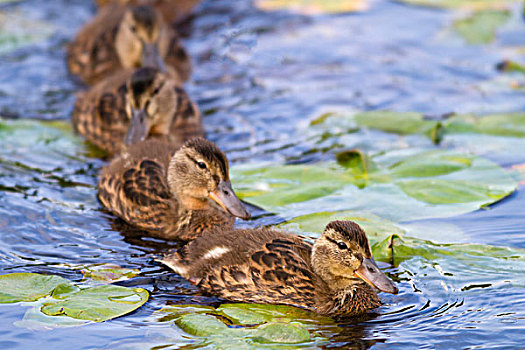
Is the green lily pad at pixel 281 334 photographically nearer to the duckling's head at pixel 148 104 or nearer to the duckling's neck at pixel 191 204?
the duckling's neck at pixel 191 204

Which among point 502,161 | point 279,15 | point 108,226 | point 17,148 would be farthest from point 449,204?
point 279,15

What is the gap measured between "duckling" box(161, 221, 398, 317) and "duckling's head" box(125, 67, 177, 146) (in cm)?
246

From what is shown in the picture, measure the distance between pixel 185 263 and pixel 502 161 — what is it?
3.25 meters

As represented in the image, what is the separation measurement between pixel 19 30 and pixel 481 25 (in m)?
6.45

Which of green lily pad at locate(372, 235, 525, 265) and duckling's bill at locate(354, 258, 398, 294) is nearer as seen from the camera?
duckling's bill at locate(354, 258, 398, 294)

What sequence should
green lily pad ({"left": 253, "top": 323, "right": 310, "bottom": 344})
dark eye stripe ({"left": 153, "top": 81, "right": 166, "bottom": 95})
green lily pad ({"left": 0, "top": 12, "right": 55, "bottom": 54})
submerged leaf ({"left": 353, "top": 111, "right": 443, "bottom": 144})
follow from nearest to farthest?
green lily pad ({"left": 253, "top": 323, "right": 310, "bottom": 344}) → dark eye stripe ({"left": 153, "top": 81, "right": 166, "bottom": 95}) → submerged leaf ({"left": 353, "top": 111, "right": 443, "bottom": 144}) → green lily pad ({"left": 0, "top": 12, "right": 55, "bottom": 54})

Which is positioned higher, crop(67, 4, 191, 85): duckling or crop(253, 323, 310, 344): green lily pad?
crop(67, 4, 191, 85): duckling

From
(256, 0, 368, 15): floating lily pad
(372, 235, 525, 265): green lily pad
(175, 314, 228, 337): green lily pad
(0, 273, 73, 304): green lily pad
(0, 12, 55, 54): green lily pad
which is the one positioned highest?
(0, 12, 55, 54): green lily pad

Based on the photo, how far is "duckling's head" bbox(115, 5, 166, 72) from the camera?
369 inches

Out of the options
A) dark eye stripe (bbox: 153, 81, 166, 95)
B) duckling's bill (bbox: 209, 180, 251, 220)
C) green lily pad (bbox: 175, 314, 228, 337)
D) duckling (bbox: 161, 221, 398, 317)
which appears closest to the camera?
green lily pad (bbox: 175, 314, 228, 337)

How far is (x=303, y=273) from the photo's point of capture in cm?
513

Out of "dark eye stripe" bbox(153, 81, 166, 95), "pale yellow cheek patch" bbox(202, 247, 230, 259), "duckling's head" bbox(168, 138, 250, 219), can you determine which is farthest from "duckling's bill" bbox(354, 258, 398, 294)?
"dark eye stripe" bbox(153, 81, 166, 95)

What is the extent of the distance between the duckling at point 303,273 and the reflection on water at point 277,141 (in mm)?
147

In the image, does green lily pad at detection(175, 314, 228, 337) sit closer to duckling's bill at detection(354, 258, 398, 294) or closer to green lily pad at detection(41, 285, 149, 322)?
green lily pad at detection(41, 285, 149, 322)
